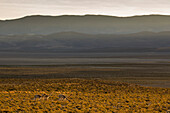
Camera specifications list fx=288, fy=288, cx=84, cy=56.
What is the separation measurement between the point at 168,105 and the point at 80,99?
264 inches

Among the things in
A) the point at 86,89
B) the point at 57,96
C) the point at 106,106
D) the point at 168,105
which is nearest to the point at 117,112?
the point at 106,106

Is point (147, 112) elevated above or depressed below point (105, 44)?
below

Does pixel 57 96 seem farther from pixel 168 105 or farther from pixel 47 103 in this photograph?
pixel 168 105

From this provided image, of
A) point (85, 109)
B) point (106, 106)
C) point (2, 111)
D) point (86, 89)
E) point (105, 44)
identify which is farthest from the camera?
point (105, 44)

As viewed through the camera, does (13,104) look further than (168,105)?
No

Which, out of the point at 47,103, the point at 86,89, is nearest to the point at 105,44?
the point at 86,89

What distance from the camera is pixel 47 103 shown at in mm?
19875

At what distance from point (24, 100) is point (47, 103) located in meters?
2.04

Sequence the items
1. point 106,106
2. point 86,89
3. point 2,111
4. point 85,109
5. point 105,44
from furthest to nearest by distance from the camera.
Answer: point 105,44
point 86,89
point 106,106
point 85,109
point 2,111

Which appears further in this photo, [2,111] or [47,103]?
[47,103]

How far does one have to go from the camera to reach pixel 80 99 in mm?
22734

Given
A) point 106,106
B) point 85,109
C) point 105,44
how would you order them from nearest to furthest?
point 85,109, point 106,106, point 105,44

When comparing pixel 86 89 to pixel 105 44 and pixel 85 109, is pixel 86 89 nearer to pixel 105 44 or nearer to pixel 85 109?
A: pixel 85 109

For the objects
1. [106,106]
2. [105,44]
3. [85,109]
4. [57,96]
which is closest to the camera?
[85,109]
